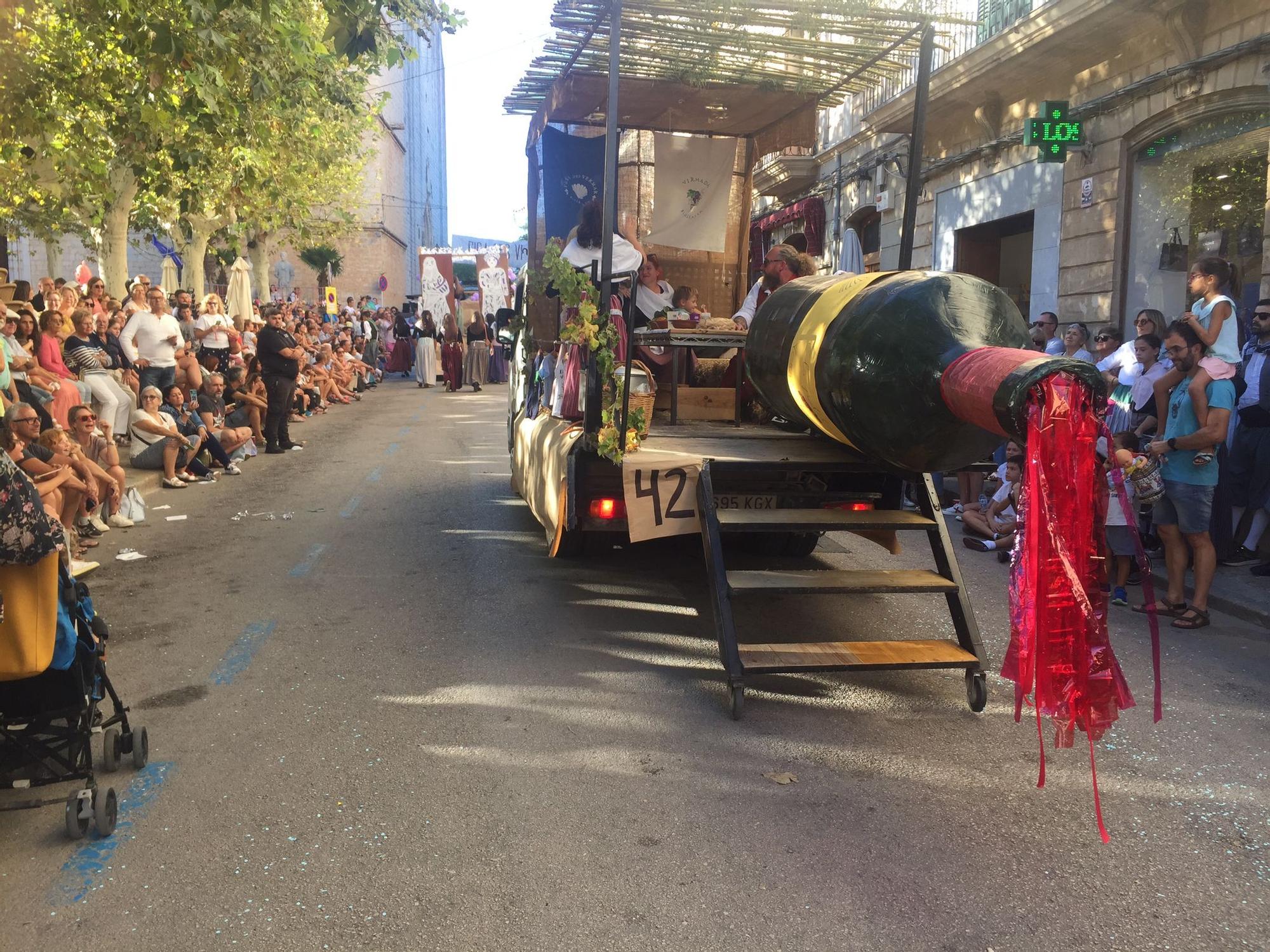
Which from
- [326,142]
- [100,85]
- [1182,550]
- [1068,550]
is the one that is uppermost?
[326,142]

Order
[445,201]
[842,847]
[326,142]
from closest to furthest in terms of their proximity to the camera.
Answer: [842,847], [326,142], [445,201]

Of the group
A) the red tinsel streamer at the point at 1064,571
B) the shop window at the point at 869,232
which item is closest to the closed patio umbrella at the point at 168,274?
the shop window at the point at 869,232

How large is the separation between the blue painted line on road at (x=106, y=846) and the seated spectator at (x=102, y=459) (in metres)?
5.31

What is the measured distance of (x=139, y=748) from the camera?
3.90 m

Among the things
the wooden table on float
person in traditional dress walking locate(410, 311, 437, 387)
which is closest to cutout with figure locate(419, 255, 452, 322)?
person in traditional dress walking locate(410, 311, 437, 387)

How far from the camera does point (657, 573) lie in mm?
7055

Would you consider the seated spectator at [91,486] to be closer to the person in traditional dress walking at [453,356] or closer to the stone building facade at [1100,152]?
the stone building facade at [1100,152]

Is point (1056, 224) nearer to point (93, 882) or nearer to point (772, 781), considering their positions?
point (772, 781)

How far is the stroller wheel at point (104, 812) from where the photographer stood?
11.0ft

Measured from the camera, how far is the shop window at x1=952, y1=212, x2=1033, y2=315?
15.3 m

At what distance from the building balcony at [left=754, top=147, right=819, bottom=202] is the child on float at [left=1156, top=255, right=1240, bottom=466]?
49.5ft

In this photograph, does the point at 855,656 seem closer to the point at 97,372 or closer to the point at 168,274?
the point at 97,372

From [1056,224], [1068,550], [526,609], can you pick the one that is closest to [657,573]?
[526,609]

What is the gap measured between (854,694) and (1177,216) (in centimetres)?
970
